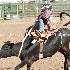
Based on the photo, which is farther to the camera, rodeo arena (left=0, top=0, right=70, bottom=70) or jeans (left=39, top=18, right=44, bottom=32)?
jeans (left=39, top=18, right=44, bottom=32)

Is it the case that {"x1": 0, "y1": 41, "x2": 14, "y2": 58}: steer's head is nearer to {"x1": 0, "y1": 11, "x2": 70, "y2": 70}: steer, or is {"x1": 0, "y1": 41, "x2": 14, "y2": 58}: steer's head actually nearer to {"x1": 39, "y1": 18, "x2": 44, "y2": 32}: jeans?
{"x1": 0, "y1": 11, "x2": 70, "y2": 70}: steer

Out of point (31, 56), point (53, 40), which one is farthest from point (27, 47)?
point (53, 40)

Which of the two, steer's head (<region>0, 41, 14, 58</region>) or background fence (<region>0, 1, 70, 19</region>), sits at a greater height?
steer's head (<region>0, 41, 14, 58</region>)

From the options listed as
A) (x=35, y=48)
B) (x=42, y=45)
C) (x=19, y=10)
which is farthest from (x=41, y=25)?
(x=19, y=10)

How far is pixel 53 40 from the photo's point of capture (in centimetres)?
730

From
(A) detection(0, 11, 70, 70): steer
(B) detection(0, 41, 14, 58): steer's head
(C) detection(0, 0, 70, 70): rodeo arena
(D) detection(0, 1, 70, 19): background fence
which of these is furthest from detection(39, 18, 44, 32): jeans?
(D) detection(0, 1, 70, 19): background fence

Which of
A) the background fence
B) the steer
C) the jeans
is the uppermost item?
the jeans

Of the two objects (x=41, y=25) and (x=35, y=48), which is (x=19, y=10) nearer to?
(x=41, y=25)

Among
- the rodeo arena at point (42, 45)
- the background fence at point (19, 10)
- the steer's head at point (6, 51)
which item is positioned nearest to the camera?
the steer's head at point (6, 51)

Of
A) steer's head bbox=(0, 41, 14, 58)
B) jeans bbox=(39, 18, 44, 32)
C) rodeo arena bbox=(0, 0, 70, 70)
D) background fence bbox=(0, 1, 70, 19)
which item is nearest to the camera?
steer's head bbox=(0, 41, 14, 58)

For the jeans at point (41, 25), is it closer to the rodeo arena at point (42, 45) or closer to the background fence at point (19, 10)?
the rodeo arena at point (42, 45)

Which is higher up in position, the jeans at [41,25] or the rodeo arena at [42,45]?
the jeans at [41,25]

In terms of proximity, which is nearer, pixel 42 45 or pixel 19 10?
pixel 42 45

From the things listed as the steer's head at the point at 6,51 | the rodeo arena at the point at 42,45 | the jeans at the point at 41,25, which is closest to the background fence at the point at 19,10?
the rodeo arena at the point at 42,45
